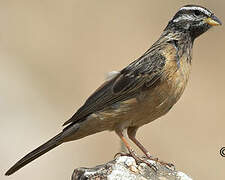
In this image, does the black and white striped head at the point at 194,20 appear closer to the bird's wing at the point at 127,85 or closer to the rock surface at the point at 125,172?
the bird's wing at the point at 127,85

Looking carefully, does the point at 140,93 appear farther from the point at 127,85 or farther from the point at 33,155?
the point at 33,155

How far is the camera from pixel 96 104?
30.8 feet

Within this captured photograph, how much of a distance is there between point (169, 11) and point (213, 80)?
116 inches

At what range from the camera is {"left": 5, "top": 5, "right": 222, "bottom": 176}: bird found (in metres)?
9.19

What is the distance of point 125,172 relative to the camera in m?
7.82

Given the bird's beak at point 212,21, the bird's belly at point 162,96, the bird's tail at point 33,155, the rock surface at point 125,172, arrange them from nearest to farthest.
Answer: the rock surface at point 125,172 → the bird's belly at point 162,96 → the bird's tail at point 33,155 → the bird's beak at point 212,21

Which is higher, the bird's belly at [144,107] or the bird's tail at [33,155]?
the bird's tail at [33,155]

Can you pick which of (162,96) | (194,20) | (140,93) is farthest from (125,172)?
(194,20)

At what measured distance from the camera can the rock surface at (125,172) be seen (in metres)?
7.74

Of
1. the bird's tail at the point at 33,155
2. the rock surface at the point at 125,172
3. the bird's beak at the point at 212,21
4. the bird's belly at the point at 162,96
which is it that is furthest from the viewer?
the bird's beak at the point at 212,21

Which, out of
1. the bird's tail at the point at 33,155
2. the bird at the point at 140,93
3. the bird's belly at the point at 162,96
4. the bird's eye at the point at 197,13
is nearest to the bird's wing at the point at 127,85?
the bird at the point at 140,93

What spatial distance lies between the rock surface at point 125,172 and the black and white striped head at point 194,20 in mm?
2170

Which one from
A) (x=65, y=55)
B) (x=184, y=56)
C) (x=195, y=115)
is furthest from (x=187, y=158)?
(x=184, y=56)

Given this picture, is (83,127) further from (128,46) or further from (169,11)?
(169,11)
